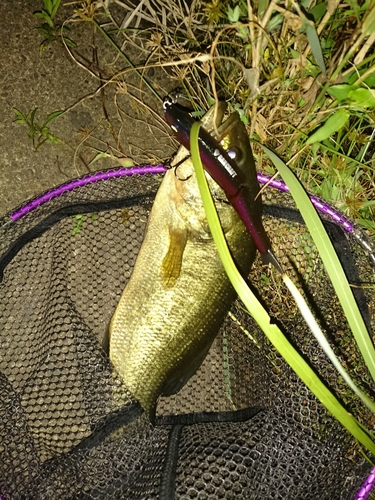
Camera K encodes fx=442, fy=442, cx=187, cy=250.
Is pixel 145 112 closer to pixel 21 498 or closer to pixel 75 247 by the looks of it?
pixel 75 247

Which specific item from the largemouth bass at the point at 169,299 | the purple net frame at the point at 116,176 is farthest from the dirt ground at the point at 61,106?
the largemouth bass at the point at 169,299

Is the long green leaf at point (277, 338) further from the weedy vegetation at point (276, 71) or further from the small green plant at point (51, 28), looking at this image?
the small green plant at point (51, 28)

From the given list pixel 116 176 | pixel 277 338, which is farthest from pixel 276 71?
pixel 277 338

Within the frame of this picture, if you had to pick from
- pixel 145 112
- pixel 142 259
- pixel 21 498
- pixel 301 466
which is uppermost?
pixel 145 112

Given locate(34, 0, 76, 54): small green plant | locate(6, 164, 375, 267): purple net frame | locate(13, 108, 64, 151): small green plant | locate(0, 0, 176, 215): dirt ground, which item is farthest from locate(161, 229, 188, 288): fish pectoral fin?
locate(34, 0, 76, 54): small green plant

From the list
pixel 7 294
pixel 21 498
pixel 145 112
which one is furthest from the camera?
pixel 145 112

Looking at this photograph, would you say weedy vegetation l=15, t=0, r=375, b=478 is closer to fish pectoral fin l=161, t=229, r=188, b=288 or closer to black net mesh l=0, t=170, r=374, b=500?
black net mesh l=0, t=170, r=374, b=500

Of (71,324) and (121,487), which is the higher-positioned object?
(71,324)

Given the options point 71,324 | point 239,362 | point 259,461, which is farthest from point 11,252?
point 259,461
